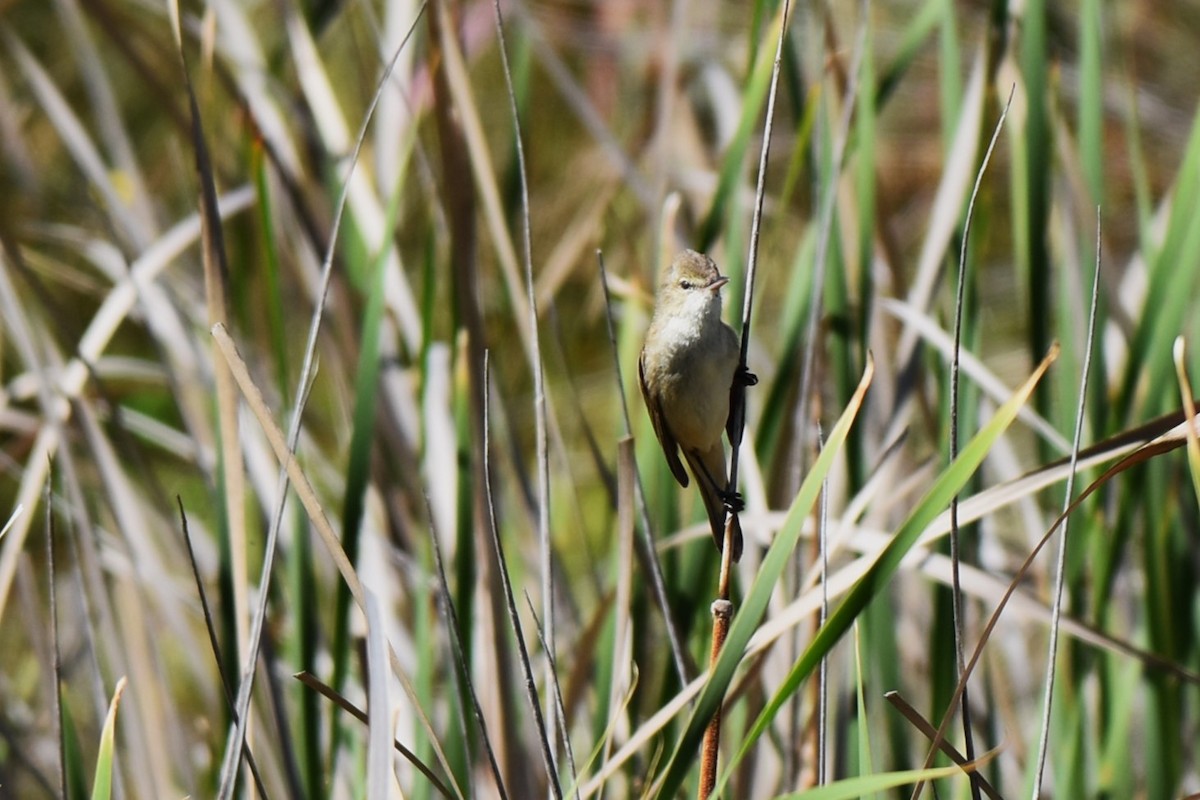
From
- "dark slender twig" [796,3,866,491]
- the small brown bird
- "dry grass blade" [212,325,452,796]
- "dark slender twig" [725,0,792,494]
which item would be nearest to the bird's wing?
the small brown bird

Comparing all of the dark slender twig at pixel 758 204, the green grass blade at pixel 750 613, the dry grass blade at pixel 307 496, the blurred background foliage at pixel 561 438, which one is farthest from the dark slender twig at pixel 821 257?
the dry grass blade at pixel 307 496

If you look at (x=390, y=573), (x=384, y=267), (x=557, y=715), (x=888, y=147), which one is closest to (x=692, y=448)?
(x=390, y=573)

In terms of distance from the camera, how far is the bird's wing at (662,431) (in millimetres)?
1605

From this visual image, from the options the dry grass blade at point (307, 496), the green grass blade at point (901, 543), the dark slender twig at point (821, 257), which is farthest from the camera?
the dark slender twig at point (821, 257)

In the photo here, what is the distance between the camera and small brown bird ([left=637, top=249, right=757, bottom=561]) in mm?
1682

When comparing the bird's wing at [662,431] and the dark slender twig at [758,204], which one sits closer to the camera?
the dark slender twig at [758,204]

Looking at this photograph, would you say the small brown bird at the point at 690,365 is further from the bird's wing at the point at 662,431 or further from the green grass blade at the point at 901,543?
the green grass blade at the point at 901,543

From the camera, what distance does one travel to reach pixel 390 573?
1.84m

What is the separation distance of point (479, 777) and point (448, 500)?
0.41 meters

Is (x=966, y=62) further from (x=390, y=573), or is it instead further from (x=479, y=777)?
(x=479, y=777)

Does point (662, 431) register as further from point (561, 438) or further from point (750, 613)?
point (750, 613)

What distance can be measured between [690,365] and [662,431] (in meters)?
0.10

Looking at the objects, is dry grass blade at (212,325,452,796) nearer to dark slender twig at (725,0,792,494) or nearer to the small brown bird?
dark slender twig at (725,0,792,494)

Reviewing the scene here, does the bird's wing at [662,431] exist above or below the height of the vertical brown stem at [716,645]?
above
